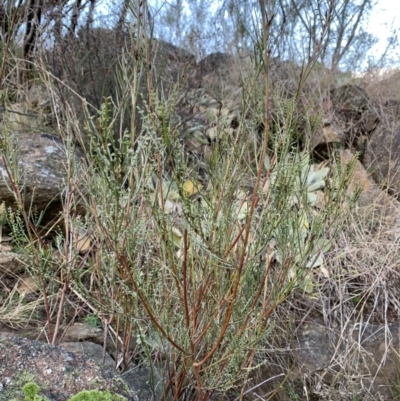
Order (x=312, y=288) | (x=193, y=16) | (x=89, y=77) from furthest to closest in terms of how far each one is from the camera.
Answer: (x=193, y=16) < (x=89, y=77) < (x=312, y=288)

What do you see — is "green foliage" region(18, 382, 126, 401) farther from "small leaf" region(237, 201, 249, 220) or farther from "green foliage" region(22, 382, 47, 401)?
"small leaf" region(237, 201, 249, 220)

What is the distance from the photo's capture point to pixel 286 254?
1.35 meters

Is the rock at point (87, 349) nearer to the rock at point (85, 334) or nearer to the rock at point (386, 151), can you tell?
the rock at point (85, 334)

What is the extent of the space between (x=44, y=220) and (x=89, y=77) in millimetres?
1182

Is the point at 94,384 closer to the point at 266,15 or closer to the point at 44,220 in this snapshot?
the point at 266,15

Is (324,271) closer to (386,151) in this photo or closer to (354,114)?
(386,151)

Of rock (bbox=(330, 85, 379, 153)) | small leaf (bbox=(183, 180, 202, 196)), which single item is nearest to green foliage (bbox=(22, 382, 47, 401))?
small leaf (bbox=(183, 180, 202, 196))

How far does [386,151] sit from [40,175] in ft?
8.74

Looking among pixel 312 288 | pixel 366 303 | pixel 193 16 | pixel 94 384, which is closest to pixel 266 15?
pixel 94 384

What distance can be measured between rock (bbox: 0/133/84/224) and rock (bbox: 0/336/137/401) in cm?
135

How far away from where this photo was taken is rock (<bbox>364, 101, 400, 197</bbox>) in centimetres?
338

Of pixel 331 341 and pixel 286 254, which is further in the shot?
pixel 331 341

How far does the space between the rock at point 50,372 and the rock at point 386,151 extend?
262 centimetres

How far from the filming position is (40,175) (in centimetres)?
271
